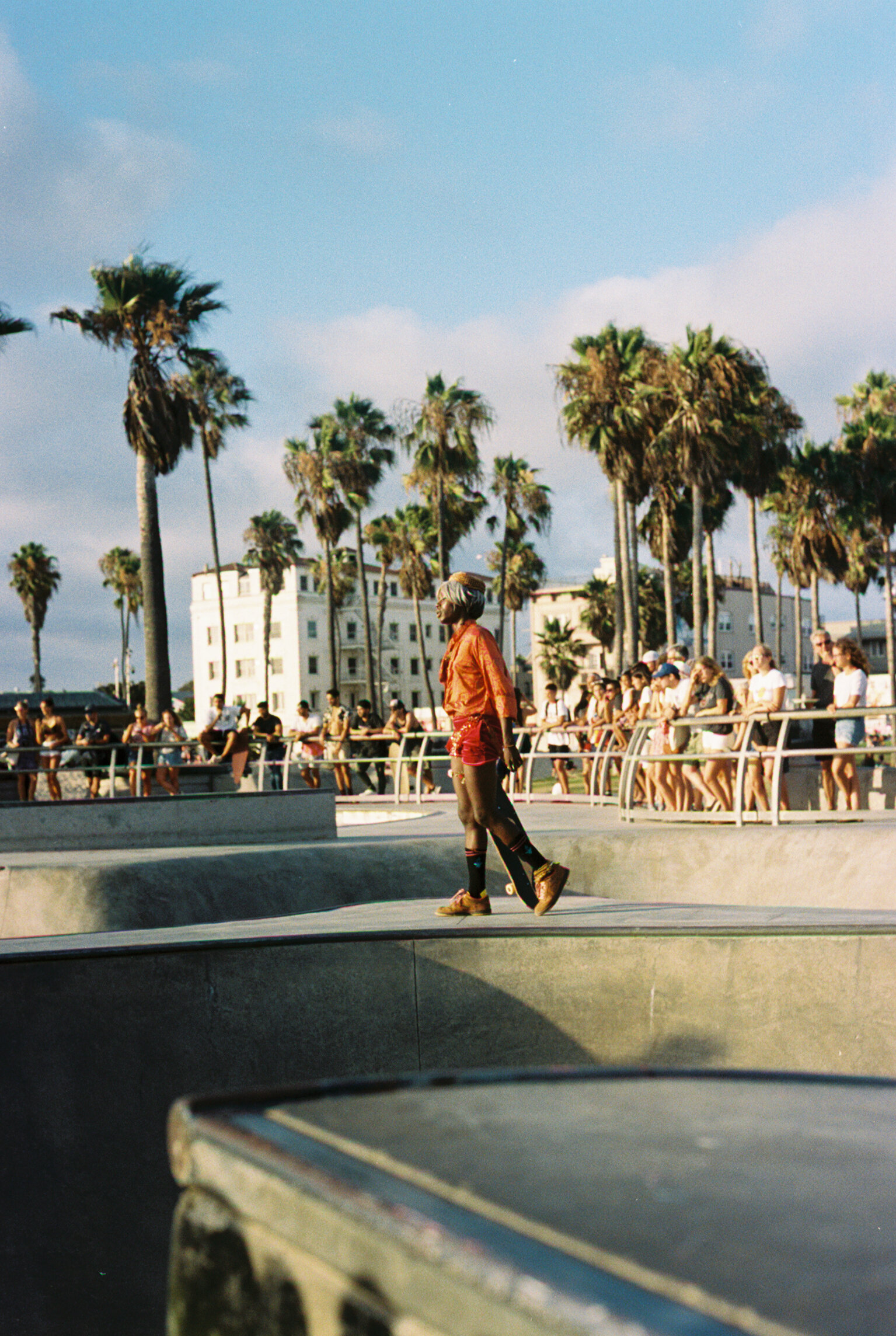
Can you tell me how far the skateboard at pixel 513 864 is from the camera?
6.56 metres

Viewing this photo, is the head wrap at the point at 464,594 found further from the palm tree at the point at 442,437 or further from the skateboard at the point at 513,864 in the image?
the palm tree at the point at 442,437

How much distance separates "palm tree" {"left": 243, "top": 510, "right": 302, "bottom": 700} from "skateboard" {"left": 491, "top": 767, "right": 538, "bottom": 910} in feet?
253

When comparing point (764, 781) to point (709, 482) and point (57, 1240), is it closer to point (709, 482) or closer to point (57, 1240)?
point (57, 1240)

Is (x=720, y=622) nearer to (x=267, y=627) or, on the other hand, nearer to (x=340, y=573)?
(x=340, y=573)

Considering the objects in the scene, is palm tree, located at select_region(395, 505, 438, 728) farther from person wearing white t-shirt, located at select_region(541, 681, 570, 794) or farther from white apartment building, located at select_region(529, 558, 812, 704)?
person wearing white t-shirt, located at select_region(541, 681, 570, 794)

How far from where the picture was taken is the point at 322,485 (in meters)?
56.7

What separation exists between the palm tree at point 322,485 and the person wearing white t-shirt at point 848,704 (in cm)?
4597

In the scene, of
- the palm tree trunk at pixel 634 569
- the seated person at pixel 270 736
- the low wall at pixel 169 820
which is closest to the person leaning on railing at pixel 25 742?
the seated person at pixel 270 736

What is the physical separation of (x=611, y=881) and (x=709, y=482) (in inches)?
1280

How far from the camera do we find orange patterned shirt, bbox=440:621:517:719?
6504 mm

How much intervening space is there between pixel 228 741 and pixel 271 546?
222ft

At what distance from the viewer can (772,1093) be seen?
1935 millimetres

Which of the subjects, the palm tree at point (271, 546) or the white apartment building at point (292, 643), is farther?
the white apartment building at point (292, 643)

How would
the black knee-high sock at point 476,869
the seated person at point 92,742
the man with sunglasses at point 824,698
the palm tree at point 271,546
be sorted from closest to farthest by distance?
1. the black knee-high sock at point 476,869
2. the man with sunglasses at point 824,698
3. the seated person at point 92,742
4. the palm tree at point 271,546
